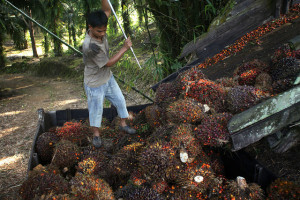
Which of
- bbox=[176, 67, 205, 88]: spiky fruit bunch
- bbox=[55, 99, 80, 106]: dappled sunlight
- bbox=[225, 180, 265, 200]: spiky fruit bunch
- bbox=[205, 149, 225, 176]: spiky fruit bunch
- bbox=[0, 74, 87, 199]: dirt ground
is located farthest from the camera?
bbox=[55, 99, 80, 106]: dappled sunlight

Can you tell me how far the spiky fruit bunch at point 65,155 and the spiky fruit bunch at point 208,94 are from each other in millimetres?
1409

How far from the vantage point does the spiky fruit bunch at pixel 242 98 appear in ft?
7.23

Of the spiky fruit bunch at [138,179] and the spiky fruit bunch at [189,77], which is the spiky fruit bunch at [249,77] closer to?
the spiky fruit bunch at [189,77]

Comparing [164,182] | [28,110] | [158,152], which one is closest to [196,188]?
[164,182]

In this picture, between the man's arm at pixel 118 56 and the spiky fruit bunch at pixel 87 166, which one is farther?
the man's arm at pixel 118 56

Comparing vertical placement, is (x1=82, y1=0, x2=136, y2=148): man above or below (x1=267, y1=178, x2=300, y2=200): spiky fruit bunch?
above

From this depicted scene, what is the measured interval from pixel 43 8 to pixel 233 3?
10.9 meters

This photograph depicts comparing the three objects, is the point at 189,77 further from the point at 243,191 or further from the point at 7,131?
the point at 7,131

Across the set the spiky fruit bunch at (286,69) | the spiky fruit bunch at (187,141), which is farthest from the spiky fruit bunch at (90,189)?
the spiky fruit bunch at (286,69)

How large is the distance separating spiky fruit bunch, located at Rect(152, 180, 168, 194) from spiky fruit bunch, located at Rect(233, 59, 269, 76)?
1.79 metres

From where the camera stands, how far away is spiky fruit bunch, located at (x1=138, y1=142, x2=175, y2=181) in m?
1.87

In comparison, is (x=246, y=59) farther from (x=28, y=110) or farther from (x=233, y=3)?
(x=28, y=110)

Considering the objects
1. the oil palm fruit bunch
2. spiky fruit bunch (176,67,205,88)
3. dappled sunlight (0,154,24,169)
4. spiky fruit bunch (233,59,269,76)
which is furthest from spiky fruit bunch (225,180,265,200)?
dappled sunlight (0,154,24,169)

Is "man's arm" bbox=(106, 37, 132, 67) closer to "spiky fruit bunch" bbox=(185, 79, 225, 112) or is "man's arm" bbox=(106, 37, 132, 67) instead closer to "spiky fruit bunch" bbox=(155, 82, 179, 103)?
"spiky fruit bunch" bbox=(155, 82, 179, 103)
